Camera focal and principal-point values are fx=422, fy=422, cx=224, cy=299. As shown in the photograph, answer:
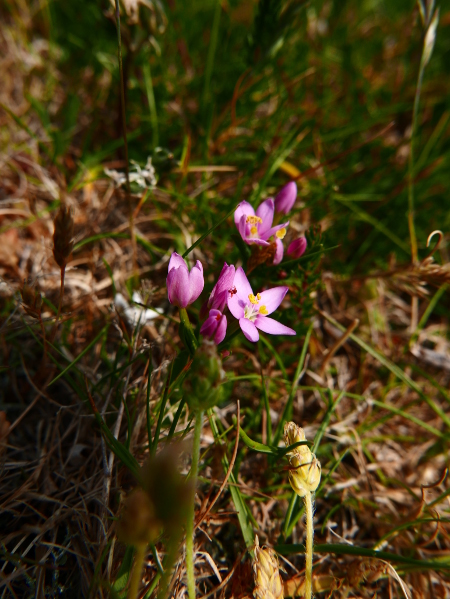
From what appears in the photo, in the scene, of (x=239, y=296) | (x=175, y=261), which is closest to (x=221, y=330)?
(x=239, y=296)

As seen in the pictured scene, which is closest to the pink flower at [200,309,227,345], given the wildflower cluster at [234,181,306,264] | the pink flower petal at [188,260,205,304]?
the pink flower petal at [188,260,205,304]

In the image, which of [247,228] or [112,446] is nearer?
[112,446]

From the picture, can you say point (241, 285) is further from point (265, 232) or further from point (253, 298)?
point (265, 232)

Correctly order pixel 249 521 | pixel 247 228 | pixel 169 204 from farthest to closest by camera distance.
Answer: pixel 169 204 < pixel 247 228 < pixel 249 521

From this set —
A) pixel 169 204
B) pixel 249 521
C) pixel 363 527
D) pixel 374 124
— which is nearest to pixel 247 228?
Result: pixel 169 204

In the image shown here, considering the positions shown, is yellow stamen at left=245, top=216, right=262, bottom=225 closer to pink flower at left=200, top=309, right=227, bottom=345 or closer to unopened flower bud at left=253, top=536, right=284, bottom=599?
pink flower at left=200, top=309, right=227, bottom=345

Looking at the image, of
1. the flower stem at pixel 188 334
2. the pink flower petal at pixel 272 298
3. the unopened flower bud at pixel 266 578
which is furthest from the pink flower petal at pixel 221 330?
the unopened flower bud at pixel 266 578

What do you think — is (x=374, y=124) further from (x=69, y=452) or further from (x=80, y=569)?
(x=80, y=569)
